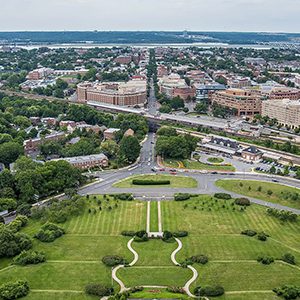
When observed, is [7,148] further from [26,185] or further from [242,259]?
[242,259]

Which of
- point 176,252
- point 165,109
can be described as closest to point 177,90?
point 165,109

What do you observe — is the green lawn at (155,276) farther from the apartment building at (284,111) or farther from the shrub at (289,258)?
the apartment building at (284,111)

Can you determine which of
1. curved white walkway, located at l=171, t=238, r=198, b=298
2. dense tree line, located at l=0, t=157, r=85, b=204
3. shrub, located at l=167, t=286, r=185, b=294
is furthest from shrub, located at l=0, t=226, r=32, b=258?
shrub, located at l=167, t=286, r=185, b=294

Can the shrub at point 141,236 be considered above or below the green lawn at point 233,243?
above

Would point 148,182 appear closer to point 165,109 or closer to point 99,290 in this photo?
point 99,290

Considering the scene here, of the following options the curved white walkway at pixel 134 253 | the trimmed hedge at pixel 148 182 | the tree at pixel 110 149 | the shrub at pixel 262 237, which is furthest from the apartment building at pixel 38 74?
the shrub at pixel 262 237
